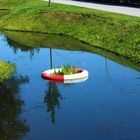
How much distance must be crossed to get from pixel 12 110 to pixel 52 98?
2.59 meters

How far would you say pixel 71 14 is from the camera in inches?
1903

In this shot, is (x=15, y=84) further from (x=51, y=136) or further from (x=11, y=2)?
(x=11, y=2)

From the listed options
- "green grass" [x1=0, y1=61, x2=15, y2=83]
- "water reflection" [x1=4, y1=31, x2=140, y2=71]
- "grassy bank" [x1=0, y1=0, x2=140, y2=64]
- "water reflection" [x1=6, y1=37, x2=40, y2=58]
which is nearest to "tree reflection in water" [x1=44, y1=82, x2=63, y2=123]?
"green grass" [x1=0, y1=61, x2=15, y2=83]

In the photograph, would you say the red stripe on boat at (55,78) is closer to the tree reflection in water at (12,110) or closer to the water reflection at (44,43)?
the tree reflection in water at (12,110)

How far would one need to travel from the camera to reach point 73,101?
2455 centimetres

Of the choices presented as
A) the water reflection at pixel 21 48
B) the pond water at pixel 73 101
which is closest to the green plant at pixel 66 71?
the pond water at pixel 73 101

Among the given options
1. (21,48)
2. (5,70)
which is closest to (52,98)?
(5,70)

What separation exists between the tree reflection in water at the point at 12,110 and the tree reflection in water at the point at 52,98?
55.0 inches

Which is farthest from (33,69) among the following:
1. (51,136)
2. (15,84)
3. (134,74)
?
(51,136)

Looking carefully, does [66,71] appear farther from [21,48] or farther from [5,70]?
[21,48]

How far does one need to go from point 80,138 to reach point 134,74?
11.1 m

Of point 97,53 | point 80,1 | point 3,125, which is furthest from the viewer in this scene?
point 80,1

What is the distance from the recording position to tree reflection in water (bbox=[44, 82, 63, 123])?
76.7 feet

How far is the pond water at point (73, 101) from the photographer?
20.3 m
